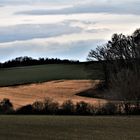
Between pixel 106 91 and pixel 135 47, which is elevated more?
pixel 135 47

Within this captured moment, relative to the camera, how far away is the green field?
288ft

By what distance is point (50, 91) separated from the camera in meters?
79.4

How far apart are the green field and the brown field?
2862 mm

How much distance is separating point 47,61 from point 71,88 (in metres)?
31.4

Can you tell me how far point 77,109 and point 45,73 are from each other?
39.6m

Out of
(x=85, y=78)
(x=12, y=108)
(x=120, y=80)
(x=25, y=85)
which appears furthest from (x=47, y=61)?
(x=12, y=108)

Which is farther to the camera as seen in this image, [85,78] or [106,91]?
[85,78]

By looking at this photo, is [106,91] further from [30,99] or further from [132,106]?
[132,106]

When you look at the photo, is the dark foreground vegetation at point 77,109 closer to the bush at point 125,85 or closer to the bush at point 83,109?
the bush at point 83,109

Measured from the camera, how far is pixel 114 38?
296 ft

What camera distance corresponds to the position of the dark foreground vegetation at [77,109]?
5484 centimetres

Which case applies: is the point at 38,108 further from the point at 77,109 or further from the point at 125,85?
the point at 125,85

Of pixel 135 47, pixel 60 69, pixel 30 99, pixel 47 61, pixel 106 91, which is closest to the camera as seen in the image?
pixel 30 99

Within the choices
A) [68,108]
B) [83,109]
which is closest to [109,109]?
[83,109]
